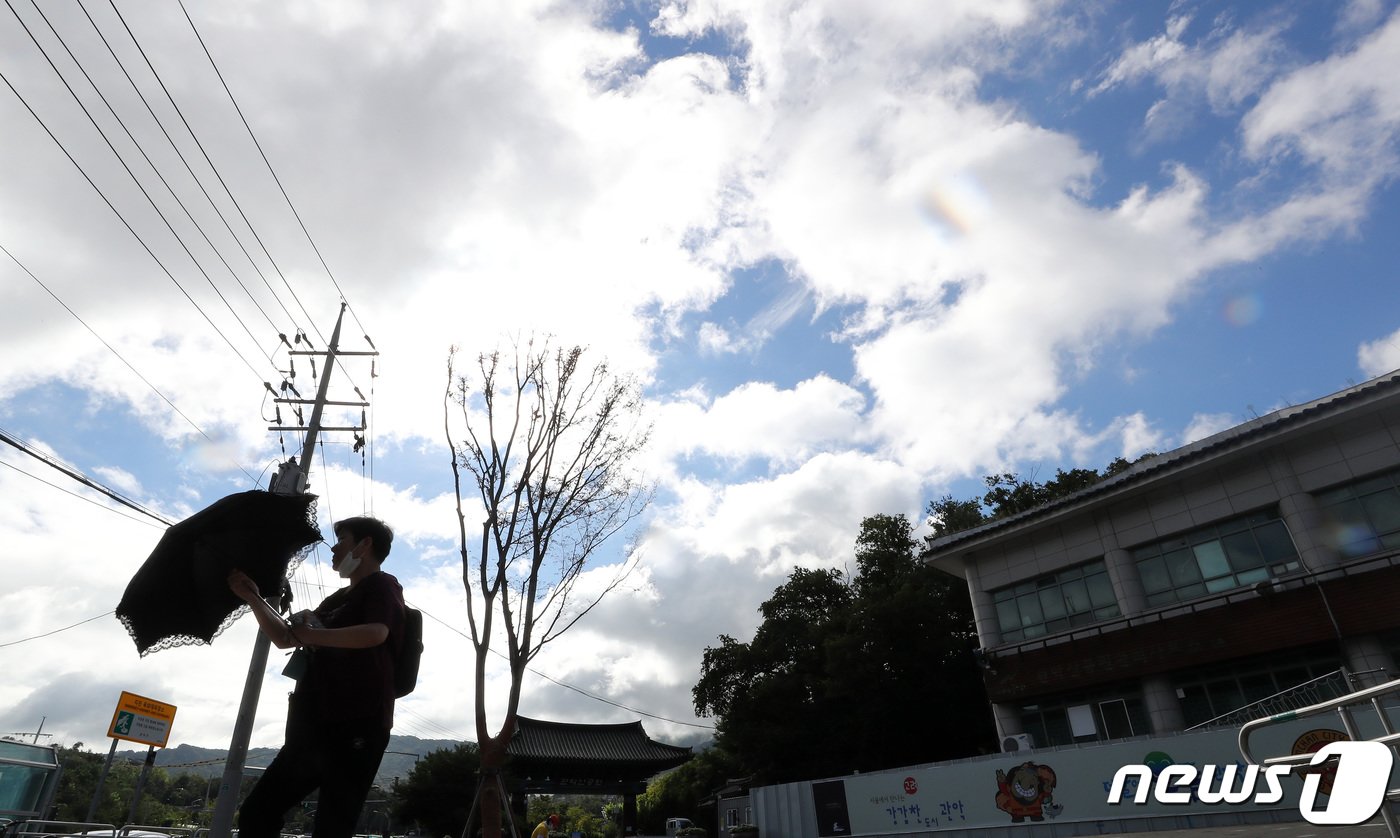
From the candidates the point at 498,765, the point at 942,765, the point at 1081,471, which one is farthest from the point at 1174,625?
the point at 498,765

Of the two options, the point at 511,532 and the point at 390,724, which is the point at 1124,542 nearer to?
the point at 511,532

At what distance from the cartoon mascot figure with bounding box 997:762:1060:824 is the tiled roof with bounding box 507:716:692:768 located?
22.8 m

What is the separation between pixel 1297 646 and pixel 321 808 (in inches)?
824

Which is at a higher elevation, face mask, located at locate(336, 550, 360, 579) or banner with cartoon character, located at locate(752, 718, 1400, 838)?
face mask, located at locate(336, 550, 360, 579)

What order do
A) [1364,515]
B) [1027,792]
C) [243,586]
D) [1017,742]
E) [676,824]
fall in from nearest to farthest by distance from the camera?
[243,586], [1027,792], [1364,515], [1017,742], [676,824]

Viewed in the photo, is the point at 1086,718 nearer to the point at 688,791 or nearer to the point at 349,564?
the point at 349,564

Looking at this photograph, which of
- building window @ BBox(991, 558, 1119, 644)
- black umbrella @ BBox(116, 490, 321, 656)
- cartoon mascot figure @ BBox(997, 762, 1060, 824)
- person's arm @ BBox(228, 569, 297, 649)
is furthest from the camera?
building window @ BBox(991, 558, 1119, 644)

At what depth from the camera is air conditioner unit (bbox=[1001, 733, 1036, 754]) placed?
61.1ft

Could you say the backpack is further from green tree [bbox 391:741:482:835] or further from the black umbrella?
green tree [bbox 391:741:482:835]

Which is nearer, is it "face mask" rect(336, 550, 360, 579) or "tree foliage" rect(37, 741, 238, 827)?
"face mask" rect(336, 550, 360, 579)

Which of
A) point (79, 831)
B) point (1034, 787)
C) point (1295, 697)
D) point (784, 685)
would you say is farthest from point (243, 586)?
point (784, 685)

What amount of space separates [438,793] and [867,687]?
18.7 m

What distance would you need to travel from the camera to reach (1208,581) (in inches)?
719

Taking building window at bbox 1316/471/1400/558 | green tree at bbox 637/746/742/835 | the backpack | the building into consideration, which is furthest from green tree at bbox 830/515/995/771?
the backpack
